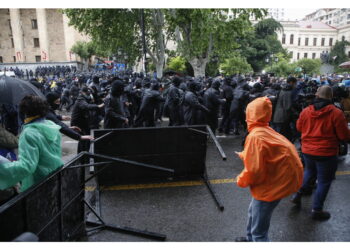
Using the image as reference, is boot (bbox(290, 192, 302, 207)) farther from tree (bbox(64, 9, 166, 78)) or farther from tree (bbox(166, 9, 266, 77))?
tree (bbox(64, 9, 166, 78))

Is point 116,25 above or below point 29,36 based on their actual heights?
below

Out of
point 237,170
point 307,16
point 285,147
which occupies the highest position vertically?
point 307,16

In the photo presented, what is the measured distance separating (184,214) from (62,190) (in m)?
1.77

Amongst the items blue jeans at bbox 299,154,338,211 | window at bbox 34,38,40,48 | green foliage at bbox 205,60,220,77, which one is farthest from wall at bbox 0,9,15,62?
blue jeans at bbox 299,154,338,211

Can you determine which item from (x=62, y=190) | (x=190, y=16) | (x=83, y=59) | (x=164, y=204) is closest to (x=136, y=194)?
(x=164, y=204)

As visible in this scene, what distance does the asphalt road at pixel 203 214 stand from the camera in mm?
3342

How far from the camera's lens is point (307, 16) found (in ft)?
420

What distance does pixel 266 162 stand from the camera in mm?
2389

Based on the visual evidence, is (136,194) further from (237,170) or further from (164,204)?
(237,170)

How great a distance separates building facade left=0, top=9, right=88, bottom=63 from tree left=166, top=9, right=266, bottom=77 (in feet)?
117

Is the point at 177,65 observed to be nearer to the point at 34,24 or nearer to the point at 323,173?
the point at 323,173

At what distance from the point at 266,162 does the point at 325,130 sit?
1.50m

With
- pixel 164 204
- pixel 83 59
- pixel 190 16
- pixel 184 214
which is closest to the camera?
pixel 184 214

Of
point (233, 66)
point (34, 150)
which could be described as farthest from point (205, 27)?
point (34, 150)
